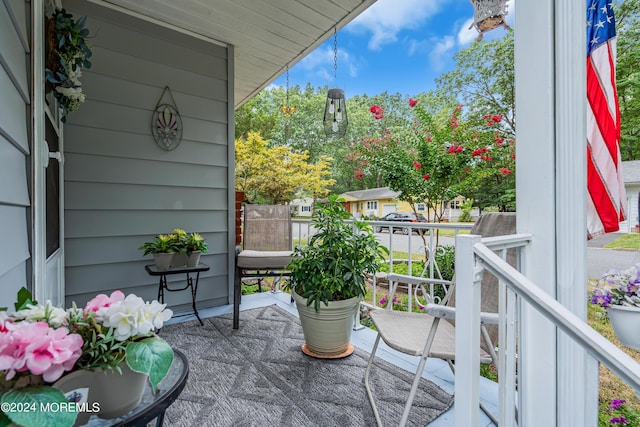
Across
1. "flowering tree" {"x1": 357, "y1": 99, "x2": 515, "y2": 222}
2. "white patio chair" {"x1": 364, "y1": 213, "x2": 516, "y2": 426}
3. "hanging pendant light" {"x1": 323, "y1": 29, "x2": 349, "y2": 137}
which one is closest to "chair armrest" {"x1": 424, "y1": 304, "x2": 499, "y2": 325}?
"white patio chair" {"x1": 364, "y1": 213, "x2": 516, "y2": 426}

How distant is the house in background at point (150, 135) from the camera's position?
2525 millimetres

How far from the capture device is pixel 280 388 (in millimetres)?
1856

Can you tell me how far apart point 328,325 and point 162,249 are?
5.14 feet

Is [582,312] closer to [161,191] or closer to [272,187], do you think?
[161,191]

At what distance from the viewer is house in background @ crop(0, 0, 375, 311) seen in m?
2.53

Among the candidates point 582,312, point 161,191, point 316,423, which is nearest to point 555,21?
point 582,312

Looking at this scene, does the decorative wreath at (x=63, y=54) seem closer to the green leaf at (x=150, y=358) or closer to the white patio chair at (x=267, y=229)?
the green leaf at (x=150, y=358)

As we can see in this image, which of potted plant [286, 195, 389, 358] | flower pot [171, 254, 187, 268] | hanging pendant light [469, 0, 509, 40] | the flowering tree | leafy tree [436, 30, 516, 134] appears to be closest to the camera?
hanging pendant light [469, 0, 509, 40]

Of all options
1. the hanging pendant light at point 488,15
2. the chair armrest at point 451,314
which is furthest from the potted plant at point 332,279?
the hanging pendant light at point 488,15

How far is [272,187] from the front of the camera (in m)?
7.18

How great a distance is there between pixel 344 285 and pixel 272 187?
5.28 meters

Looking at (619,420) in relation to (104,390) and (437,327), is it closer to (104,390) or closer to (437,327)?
(437,327)

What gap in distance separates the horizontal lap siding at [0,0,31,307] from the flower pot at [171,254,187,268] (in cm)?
152

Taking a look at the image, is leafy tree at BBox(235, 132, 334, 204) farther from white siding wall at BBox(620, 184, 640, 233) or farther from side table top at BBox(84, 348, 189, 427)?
side table top at BBox(84, 348, 189, 427)
